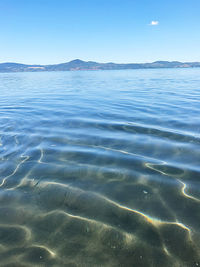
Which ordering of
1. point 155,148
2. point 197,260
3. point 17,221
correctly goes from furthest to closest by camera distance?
point 155,148
point 17,221
point 197,260

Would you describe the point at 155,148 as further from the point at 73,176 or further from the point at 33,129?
the point at 33,129

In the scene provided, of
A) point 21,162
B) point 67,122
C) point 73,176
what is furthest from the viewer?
point 67,122

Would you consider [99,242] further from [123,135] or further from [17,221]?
[123,135]

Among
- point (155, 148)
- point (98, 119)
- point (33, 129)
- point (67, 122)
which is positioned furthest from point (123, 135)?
point (33, 129)

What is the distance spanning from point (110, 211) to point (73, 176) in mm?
1159

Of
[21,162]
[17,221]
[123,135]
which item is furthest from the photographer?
[123,135]

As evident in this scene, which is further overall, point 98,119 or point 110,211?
point 98,119

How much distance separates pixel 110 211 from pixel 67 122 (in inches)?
202

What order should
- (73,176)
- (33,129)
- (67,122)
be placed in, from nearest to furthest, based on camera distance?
→ (73,176) < (33,129) < (67,122)

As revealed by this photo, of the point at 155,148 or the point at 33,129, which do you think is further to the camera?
the point at 33,129

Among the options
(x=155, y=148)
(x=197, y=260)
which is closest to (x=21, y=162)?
(x=155, y=148)

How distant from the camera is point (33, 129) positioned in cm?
642

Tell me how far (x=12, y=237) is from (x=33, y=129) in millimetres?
4737

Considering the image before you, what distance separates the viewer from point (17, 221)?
2.43 metres
